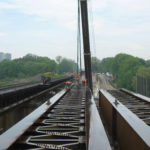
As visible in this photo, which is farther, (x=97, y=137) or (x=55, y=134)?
(x=55, y=134)

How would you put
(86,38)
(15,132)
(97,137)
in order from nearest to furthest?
1. (97,137)
2. (15,132)
3. (86,38)

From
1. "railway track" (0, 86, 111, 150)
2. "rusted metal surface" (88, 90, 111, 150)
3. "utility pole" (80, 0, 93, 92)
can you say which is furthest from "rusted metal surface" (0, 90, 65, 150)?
"utility pole" (80, 0, 93, 92)

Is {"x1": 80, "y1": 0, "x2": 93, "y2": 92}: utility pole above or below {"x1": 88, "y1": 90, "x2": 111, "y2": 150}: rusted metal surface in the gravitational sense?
above

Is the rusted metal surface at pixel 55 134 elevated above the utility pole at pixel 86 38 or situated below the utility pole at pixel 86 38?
below

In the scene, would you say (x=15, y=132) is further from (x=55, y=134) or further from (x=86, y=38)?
(x=86, y=38)

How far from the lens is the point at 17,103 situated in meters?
14.4

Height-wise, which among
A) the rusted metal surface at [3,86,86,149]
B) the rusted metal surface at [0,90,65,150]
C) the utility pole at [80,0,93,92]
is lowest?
the rusted metal surface at [3,86,86,149]

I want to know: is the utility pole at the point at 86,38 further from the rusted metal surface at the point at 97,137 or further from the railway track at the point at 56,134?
the rusted metal surface at the point at 97,137

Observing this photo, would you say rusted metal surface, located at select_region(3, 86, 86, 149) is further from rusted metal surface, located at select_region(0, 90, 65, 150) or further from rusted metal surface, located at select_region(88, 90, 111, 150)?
rusted metal surface, located at select_region(88, 90, 111, 150)

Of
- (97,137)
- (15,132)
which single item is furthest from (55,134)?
(97,137)

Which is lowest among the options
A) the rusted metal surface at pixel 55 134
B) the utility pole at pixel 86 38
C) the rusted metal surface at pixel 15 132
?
the rusted metal surface at pixel 55 134

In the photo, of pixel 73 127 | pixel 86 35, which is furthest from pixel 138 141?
pixel 86 35

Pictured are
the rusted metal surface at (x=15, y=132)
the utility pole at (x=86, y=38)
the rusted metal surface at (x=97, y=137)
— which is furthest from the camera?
the utility pole at (x=86, y=38)

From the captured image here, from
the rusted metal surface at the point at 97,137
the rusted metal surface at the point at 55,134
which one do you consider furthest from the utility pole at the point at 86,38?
the rusted metal surface at the point at 97,137
